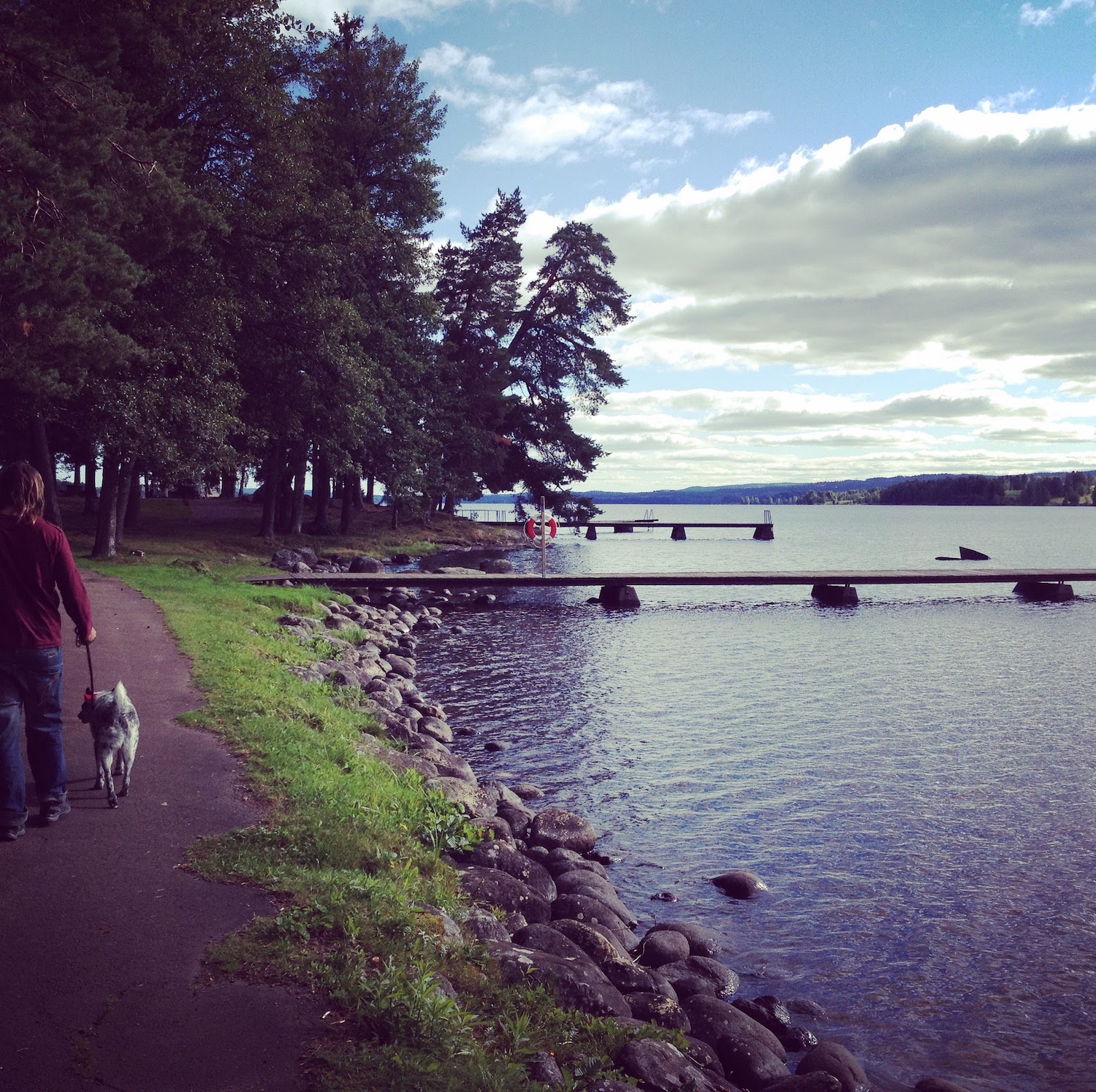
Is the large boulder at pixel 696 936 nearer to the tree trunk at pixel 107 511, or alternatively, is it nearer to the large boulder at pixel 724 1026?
the large boulder at pixel 724 1026

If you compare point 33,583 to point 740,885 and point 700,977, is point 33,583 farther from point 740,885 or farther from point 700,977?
point 740,885

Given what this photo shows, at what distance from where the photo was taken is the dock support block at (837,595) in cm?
3406

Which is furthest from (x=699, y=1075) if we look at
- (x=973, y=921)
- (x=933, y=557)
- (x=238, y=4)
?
(x=933, y=557)

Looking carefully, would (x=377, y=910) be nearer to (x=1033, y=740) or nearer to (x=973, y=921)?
(x=973, y=921)

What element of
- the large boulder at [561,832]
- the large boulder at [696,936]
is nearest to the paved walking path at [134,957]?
the large boulder at [561,832]

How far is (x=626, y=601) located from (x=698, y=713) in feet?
54.0

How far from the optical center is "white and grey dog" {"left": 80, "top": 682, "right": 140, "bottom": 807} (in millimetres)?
6883

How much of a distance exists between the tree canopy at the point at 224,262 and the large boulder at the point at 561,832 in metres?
12.6

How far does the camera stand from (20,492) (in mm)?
6191

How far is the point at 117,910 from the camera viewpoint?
5086mm

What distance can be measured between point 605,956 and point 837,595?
97.7 ft

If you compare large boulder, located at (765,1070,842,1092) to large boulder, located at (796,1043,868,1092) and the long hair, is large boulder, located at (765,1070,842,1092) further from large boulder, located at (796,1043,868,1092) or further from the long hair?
the long hair

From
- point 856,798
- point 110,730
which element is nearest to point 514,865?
point 110,730

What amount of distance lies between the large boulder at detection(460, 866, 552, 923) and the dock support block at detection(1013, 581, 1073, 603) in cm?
3494
